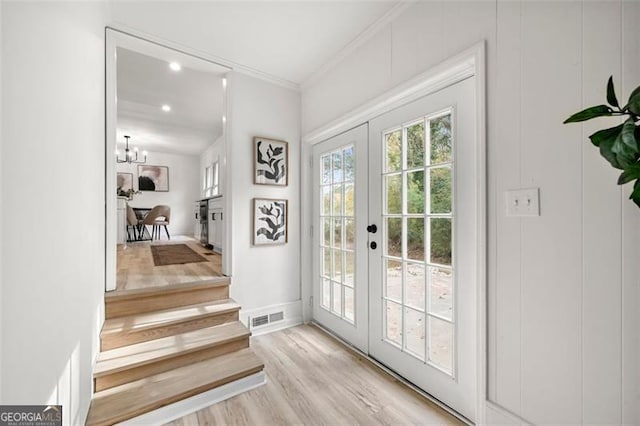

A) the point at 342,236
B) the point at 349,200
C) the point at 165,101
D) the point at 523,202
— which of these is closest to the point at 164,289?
the point at 342,236

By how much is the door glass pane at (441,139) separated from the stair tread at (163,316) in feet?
6.43

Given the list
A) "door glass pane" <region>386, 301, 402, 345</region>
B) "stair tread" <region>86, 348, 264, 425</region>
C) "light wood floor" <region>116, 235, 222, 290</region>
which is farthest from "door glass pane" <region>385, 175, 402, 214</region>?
"light wood floor" <region>116, 235, 222, 290</region>

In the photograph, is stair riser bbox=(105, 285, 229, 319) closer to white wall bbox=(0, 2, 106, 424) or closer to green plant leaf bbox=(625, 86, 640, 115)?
white wall bbox=(0, 2, 106, 424)

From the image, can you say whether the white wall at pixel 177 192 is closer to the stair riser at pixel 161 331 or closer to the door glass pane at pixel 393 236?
the stair riser at pixel 161 331

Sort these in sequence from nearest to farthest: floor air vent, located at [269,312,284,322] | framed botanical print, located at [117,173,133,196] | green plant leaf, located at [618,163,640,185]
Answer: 1. green plant leaf, located at [618,163,640,185]
2. floor air vent, located at [269,312,284,322]
3. framed botanical print, located at [117,173,133,196]

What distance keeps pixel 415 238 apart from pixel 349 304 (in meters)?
0.97

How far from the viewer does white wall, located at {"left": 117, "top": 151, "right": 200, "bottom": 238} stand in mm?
7297

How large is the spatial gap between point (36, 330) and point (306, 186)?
7.65 ft

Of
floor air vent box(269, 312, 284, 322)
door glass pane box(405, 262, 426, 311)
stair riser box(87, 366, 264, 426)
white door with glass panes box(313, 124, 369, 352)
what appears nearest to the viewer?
stair riser box(87, 366, 264, 426)

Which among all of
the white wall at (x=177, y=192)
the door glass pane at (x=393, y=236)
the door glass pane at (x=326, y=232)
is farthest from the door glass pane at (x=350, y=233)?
the white wall at (x=177, y=192)

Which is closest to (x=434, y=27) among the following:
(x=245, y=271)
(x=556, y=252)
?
(x=556, y=252)

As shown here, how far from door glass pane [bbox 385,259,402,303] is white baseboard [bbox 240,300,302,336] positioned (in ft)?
4.02

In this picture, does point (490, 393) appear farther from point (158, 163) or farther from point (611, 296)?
point (158, 163)

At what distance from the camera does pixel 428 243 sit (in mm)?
1757
